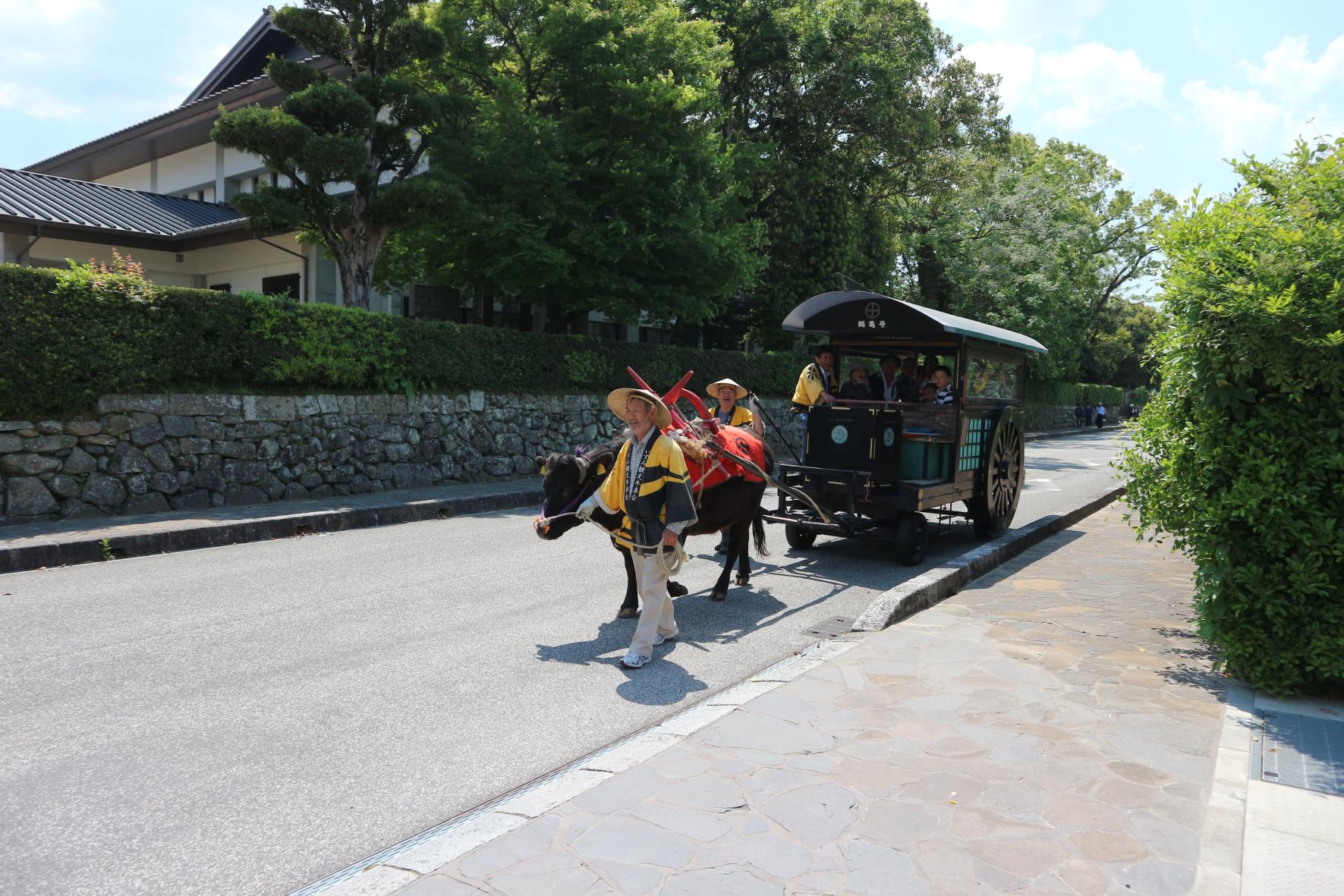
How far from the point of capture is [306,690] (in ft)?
16.4

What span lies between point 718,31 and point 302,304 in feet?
50.5

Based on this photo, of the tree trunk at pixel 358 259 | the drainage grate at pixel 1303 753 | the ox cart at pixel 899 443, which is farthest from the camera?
the tree trunk at pixel 358 259

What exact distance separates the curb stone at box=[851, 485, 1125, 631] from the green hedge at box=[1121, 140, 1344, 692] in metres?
2.01

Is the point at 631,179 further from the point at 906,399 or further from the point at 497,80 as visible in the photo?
the point at 906,399

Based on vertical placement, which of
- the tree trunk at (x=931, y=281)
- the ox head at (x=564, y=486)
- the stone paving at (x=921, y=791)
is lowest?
the stone paving at (x=921, y=791)

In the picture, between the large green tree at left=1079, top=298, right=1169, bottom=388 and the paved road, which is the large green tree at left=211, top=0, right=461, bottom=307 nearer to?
the paved road

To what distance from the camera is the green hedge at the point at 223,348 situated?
9.73 meters

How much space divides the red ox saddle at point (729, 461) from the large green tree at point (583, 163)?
316 inches

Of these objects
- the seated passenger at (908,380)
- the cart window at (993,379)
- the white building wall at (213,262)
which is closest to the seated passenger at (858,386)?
the seated passenger at (908,380)

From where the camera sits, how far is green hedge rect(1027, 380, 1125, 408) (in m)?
42.5

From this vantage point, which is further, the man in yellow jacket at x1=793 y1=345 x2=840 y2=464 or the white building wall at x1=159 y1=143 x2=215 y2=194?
the white building wall at x1=159 y1=143 x2=215 y2=194

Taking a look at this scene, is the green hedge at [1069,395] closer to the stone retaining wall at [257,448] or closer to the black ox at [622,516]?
the stone retaining wall at [257,448]

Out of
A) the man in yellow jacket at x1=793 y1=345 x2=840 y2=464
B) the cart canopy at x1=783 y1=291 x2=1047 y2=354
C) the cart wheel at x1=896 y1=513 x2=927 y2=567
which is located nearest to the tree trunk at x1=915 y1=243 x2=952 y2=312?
the cart canopy at x1=783 y1=291 x2=1047 y2=354

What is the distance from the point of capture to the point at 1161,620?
662 cm
